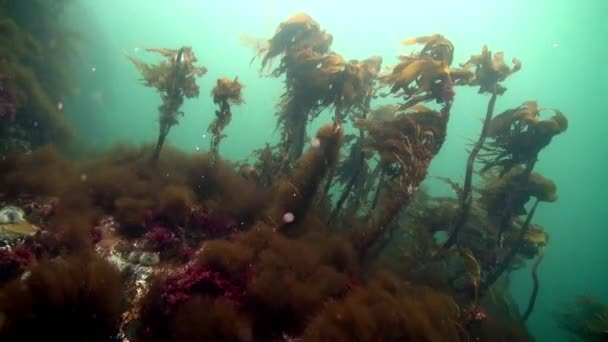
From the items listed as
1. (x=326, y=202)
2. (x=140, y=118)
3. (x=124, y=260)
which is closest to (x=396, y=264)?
(x=326, y=202)

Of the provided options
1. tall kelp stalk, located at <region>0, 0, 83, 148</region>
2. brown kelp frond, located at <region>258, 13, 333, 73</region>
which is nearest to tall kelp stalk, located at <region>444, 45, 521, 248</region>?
brown kelp frond, located at <region>258, 13, 333, 73</region>

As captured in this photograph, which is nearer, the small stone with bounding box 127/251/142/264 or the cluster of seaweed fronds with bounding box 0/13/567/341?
the cluster of seaweed fronds with bounding box 0/13/567/341

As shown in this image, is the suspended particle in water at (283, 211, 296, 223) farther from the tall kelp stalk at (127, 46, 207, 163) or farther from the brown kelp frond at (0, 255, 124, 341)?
the tall kelp stalk at (127, 46, 207, 163)

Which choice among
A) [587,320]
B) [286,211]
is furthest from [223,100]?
[587,320]

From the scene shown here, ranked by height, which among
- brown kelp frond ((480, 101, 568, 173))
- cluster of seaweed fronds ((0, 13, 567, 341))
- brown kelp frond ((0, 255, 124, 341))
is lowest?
brown kelp frond ((0, 255, 124, 341))

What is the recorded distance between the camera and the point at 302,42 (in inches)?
325

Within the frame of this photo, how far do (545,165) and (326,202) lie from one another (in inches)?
4358

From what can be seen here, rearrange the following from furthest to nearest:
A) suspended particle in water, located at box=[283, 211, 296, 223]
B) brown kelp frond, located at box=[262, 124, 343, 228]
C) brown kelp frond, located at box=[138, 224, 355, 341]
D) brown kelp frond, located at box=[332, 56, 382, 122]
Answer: brown kelp frond, located at box=[332, 56, 382, 122] < suspended particle in water, located at box=[283, 211, 296, 223] < brown kelp frond, located at box=[262, 124, 343, 228] < brown kelp frond, located at box=[138, 224, 355, 341]

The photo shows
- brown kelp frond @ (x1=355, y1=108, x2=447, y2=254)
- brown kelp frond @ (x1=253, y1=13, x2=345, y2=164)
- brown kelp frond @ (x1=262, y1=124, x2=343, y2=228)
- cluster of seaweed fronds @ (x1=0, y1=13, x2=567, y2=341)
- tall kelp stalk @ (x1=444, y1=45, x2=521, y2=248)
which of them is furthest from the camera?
brown kelp frond @ (x1=253, y1=13, x2=345, y2=164)

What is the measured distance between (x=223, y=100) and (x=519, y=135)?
5555 millimetres

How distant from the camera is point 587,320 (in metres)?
8.34

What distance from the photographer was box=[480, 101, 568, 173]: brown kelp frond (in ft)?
19.8

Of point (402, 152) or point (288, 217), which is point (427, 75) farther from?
point (288, 217)

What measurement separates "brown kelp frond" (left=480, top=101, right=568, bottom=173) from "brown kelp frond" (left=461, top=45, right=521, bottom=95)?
1.88ft
